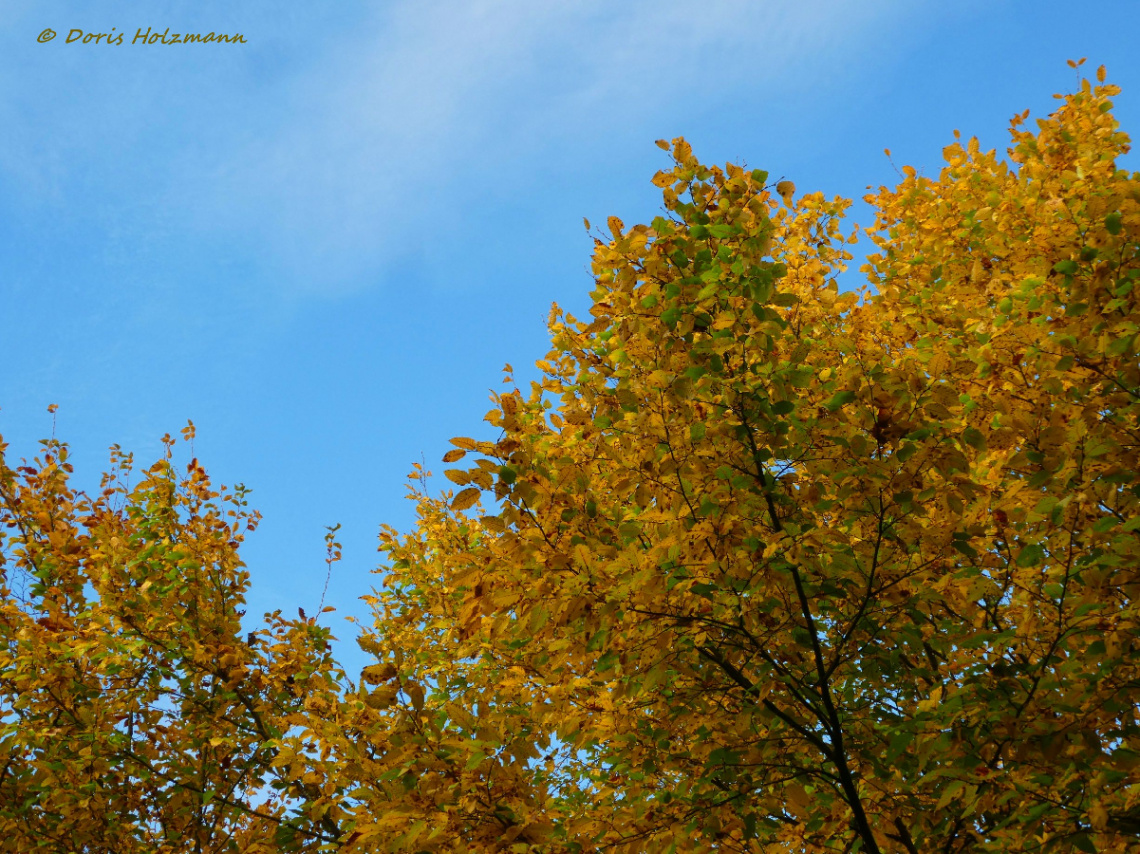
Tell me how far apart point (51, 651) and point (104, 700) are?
1.58 ft

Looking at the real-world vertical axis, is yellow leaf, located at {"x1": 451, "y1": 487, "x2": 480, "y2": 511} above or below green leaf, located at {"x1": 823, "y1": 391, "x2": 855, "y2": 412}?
above

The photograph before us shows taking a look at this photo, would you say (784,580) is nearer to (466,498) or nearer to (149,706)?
(466,498)

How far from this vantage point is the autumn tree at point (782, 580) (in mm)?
2748

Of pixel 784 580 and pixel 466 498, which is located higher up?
pixel 466 498

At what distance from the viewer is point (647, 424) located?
120 inches

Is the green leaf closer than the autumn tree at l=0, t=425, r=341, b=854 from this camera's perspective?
Yes

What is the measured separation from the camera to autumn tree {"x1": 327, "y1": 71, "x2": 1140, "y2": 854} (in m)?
2.75

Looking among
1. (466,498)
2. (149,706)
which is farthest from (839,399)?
(149,706)

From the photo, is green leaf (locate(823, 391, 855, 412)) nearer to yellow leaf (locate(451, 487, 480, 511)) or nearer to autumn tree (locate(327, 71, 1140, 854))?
autumn tree (locate(327, 71, 1140, 854))

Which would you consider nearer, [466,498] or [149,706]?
[466,498]

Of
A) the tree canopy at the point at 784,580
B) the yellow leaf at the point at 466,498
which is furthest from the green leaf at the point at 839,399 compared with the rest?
the yellow leaf at the point at 466,498

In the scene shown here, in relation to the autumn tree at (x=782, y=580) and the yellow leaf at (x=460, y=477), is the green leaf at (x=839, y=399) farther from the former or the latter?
the yellow leaf at (x=460, y=477)

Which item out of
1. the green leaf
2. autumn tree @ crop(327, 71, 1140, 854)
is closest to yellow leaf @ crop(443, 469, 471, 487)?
autumn tree @ crop(327, 71, 1140, 854)

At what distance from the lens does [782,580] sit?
2.95m
